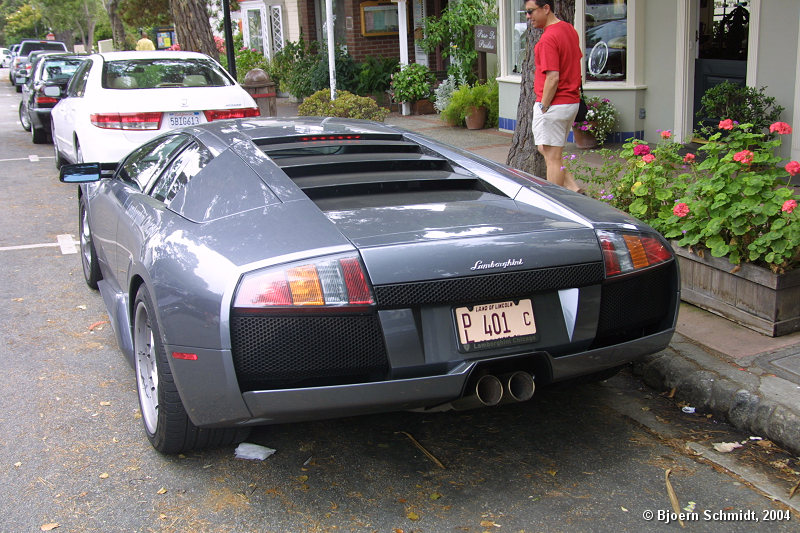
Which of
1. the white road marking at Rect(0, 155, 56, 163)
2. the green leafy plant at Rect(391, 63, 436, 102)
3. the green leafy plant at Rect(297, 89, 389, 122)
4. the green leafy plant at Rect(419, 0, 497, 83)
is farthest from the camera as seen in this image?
the green leafy plant at Rect(391, 63, 436, 102)

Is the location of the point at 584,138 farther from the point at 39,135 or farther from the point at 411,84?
the point at 39,135

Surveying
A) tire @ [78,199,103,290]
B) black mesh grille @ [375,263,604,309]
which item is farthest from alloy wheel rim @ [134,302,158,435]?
tire @ [78,199,103,290]

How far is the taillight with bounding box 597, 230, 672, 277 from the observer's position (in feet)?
10.7

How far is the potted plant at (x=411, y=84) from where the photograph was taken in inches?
671

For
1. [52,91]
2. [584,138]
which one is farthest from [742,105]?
[52,91]

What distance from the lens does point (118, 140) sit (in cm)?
864

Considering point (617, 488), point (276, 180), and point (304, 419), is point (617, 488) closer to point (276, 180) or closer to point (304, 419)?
point (304, 419)

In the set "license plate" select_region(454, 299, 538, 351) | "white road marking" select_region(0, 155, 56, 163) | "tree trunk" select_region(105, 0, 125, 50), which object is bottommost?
"white road marking" select_region(0, 155, 56, 163)

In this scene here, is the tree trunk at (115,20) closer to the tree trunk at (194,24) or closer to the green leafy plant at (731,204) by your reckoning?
the tree trunk at (194,24)

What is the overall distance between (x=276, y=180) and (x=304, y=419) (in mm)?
1119

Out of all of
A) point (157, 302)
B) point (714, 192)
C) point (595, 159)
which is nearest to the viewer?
point (157, 302)

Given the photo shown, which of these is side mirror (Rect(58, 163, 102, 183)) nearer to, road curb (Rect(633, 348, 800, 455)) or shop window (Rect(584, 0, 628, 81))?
road curb (Rect(633, 348, 800, 455))

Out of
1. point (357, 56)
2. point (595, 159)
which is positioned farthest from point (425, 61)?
point (595, 159)

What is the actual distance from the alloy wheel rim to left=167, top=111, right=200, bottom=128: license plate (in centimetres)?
527
